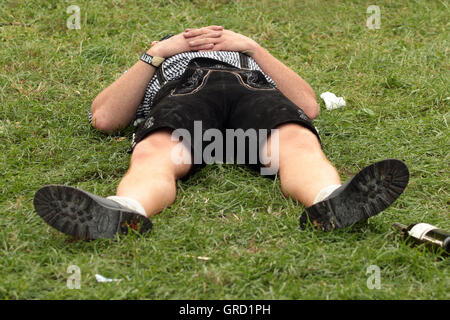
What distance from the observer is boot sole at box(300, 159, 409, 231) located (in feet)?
8.93

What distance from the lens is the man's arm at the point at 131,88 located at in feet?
12.4

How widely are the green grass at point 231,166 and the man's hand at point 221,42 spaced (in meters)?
0.77

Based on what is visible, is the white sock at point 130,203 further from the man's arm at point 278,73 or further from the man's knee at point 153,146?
the man's arm at point 278,73

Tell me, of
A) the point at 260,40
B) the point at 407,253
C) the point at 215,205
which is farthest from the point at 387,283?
the point at 260,40

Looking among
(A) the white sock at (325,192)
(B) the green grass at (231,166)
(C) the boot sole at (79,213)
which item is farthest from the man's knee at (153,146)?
(A) the white sock at (325,192)

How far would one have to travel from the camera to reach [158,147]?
10.6ft

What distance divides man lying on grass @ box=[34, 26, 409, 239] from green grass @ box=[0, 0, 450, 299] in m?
0.12

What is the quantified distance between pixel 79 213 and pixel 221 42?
1641 millimetres

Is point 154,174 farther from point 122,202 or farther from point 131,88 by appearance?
point 131,88

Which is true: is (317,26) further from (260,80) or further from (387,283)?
(387,283)

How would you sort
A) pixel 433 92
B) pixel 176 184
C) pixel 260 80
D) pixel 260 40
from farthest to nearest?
pixel 260 40 < pixel 433 92 < pixel 260 80 < pixel 176 184

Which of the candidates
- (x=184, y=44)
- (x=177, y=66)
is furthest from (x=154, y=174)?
(x=184, y=44)

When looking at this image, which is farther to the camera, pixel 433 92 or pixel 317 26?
pixel 317 26

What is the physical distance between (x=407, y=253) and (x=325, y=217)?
1.20ft
